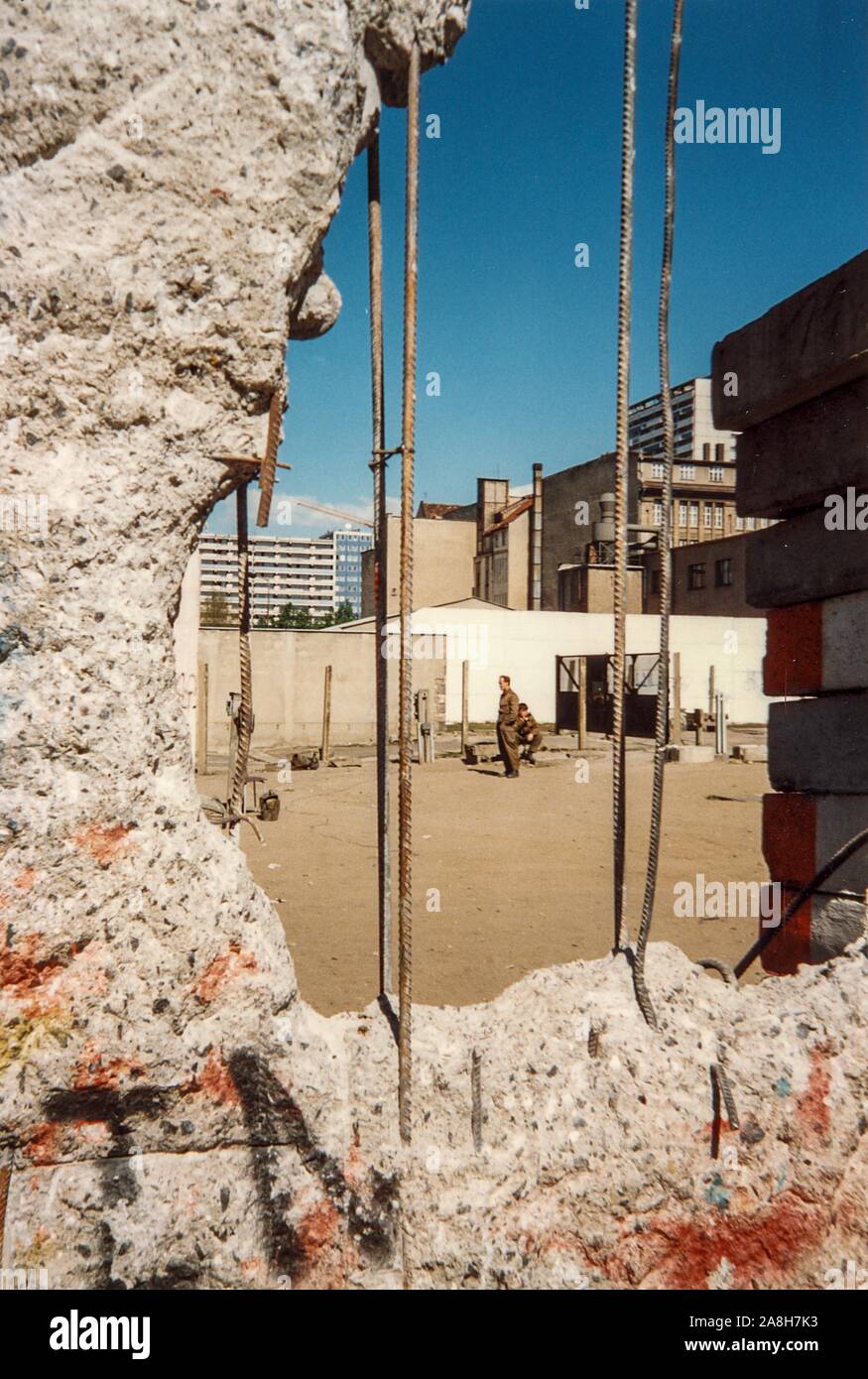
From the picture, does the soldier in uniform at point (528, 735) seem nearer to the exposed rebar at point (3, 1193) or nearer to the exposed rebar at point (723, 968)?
the exposed rebar at point (723, 968)

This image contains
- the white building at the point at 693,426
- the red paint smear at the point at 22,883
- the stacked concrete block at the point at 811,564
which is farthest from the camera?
the white building at the point at 693,426

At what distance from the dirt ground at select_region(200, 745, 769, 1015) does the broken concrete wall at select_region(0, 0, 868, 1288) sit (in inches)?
106

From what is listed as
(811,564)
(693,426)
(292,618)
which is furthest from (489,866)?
(292,618)

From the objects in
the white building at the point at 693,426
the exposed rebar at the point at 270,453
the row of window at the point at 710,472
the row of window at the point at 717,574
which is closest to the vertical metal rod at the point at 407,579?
the exposed rebar at the point at 270,453

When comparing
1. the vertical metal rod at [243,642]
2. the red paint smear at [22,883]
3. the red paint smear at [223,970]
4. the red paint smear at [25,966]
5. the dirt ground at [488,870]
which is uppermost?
the vertical metal rod at [243,642]

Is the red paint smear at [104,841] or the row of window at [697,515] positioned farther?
the row of window at [697,515]

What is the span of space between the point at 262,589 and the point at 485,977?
127679 millimetres

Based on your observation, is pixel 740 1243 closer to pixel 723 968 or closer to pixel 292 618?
pixel 723 968

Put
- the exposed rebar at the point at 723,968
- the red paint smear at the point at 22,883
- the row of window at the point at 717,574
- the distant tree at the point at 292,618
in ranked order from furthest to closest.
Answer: the distant tree at the point at 292,618 → the row of window at the point at 717,574 → the exposed rebar at the point at 723,968 → the red paint smear at the point at 22,883

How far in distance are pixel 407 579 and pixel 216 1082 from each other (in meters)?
1.04

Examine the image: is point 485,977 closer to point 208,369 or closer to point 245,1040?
point 245,1040

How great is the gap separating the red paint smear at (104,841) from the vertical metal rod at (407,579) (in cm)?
53

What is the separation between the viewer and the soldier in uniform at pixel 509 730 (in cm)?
1362

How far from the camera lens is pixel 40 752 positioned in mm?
1729
